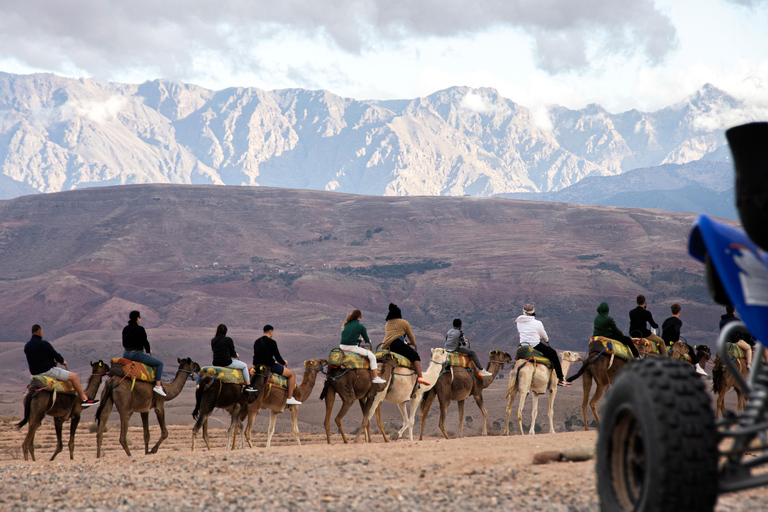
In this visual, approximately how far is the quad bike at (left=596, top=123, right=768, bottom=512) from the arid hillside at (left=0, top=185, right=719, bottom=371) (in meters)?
74.0

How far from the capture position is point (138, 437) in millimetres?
28828

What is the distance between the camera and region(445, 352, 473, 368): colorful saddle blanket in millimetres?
19469

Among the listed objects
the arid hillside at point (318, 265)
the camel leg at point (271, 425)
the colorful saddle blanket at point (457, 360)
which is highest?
the arid hillside at point (318, 265)

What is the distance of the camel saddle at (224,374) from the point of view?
16359 millimetres

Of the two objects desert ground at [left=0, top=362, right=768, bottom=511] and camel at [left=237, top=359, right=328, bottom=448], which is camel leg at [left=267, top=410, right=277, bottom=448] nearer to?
camel at [left=237, top=359, right=328, bottom=448]

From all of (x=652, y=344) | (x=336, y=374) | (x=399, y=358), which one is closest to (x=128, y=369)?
(x=336, y=374)

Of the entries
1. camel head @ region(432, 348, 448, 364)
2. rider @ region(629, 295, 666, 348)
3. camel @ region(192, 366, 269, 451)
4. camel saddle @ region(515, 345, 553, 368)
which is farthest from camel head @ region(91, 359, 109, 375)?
rider @ region(629, 295, 666, 348)

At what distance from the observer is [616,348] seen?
59.3ft

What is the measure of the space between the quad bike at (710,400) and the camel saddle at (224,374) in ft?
42.9

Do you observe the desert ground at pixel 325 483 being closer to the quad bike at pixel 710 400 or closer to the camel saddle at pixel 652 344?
the quad bike at pixel 710 400

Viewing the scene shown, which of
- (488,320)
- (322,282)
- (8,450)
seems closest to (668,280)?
(488,320)

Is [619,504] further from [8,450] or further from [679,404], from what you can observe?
[8,450]

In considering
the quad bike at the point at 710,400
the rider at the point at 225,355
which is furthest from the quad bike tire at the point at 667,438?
the rider at the point at 225,355

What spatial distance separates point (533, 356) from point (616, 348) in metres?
2.21
